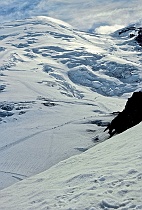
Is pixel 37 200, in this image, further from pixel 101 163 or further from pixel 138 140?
pixel 138 140

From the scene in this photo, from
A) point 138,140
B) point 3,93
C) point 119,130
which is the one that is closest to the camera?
point 138,140

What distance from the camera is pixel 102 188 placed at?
13.9m

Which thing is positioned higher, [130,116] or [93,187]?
[93,187]

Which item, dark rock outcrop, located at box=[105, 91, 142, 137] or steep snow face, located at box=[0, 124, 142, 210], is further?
dark rock outcrop, located at box=[105, 91, 142, 137]

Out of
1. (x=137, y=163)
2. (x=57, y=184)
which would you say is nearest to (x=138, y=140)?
(x=137, y=163)

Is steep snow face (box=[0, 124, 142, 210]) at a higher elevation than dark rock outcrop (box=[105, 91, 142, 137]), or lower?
higher

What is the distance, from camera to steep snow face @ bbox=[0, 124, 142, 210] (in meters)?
12.6

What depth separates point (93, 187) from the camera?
46.8ft

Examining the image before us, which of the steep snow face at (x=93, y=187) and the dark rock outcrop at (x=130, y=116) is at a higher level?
the steep snow face at (x=93, y=187)

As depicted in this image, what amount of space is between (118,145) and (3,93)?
413 ft

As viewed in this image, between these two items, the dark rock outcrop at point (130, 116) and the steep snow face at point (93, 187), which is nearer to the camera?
the steep snow face at point (93, 187)

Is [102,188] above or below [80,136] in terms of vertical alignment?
above

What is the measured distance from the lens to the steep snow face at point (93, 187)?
1263 cm

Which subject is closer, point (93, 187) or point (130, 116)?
point (93, 187)
